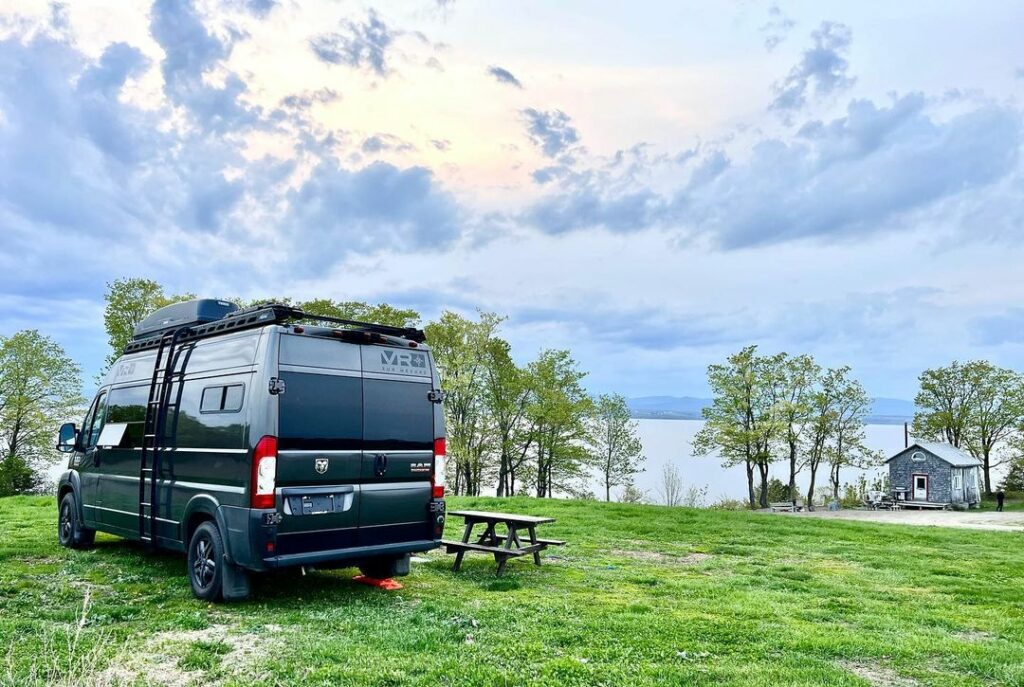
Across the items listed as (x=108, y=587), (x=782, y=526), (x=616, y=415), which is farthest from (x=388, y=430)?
(x=616, y=415)

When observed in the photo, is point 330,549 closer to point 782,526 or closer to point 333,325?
point 333,325

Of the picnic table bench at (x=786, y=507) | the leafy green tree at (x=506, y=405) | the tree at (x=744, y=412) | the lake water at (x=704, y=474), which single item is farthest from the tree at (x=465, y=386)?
the picnic table bench at (x=786, y=507)

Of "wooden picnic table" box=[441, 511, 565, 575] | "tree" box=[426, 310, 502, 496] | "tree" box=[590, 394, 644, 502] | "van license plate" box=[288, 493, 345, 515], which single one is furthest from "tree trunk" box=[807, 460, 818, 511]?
"van license plate" box=[288, 493, 345, 515]

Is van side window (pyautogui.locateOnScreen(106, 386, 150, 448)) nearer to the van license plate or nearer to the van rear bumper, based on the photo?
the van license plate

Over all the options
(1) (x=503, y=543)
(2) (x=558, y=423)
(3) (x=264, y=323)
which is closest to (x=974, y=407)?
(2) (x=558, y=423)

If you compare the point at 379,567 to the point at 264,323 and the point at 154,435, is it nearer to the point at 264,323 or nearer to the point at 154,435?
the point at 154,435

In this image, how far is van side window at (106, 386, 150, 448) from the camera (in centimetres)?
834

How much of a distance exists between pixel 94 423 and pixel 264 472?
4.72 metres

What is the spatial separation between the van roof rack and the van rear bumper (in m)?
2.23

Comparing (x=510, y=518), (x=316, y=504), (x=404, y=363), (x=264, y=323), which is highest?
(x=264, y=323)

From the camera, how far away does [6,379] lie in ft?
111

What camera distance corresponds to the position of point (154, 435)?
7.89 m

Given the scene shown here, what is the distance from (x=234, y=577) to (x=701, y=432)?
128 ft

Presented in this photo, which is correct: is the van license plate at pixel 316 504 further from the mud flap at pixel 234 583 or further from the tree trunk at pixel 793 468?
the tree trunk at pixel 793 468
